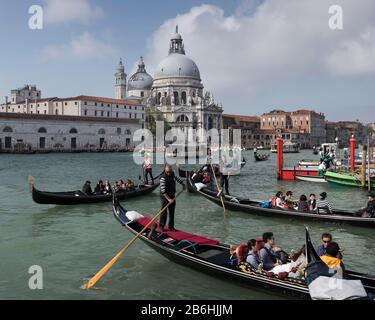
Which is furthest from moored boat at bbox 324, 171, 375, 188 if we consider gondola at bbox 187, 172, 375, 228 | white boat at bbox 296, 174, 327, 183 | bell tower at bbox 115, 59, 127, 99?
bell tower at bbox 115, 59, 127, 99

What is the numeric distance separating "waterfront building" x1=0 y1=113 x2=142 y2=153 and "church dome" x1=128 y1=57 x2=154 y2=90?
1791 centimetres

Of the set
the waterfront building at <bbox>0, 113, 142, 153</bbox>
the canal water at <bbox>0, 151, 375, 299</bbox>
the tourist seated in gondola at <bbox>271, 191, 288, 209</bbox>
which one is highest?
the waterfront building at <bbox>0, 113, 142, 153</bbox>

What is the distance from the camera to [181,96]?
211ft

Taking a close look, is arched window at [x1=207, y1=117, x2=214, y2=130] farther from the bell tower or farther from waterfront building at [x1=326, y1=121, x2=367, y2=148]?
waterfront building at [x1=326, y1=121, x2=367, y2=148]

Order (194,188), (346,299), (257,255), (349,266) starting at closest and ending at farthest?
(346,299) < (257,255) < (349,266) < (194,188)

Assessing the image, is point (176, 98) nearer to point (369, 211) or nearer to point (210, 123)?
point (210, 123)

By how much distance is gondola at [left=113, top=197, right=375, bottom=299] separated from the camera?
395 centimetres

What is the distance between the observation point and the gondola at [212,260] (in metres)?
3.95

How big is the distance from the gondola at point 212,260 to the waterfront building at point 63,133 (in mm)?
37847

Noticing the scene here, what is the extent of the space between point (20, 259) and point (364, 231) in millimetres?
5108
